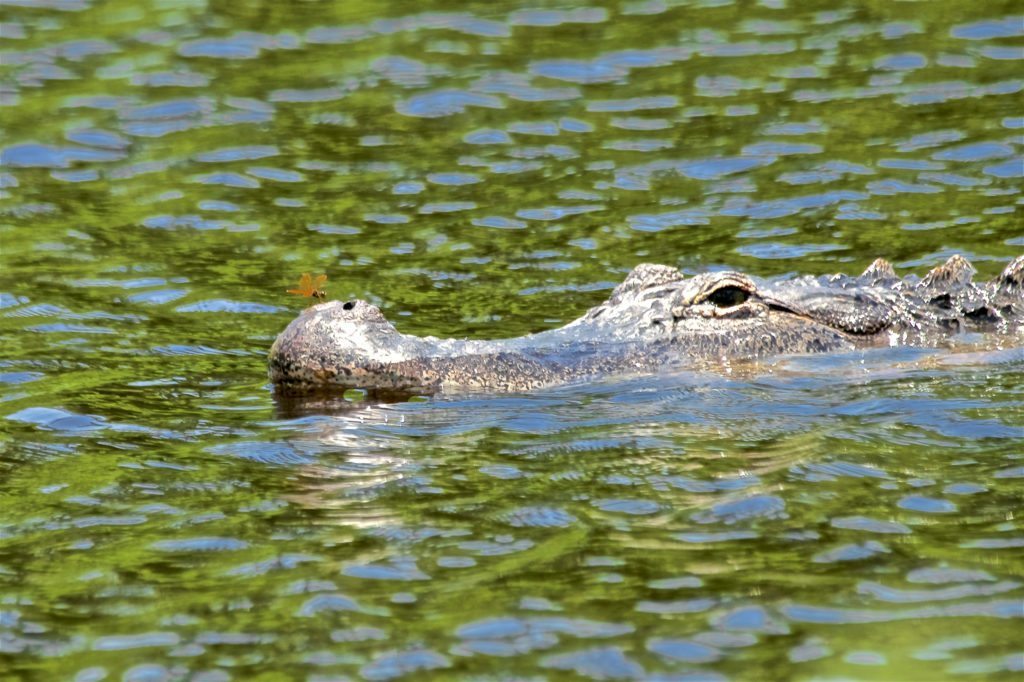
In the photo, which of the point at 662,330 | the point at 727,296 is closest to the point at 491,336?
the point at 662,330

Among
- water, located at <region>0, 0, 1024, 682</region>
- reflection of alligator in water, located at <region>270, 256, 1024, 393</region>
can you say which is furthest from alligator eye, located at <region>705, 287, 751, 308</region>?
water, located at <region>0, 0, 1024, 682</region>

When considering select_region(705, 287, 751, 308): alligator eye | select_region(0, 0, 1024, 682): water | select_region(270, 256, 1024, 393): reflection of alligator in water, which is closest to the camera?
select_region(0, 0, 1024, 682): water

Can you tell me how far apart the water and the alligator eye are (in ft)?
1.78

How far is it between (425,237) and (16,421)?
503cm

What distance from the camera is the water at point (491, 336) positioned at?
588 cm

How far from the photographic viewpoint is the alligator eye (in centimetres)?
1000

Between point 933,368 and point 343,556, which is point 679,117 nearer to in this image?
point 933,368

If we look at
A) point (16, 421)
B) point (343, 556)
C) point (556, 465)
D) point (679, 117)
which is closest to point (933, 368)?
point (556, 465)

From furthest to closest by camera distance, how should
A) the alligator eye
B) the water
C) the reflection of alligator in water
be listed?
the alligator eye
the reflection of alligator in water
the water

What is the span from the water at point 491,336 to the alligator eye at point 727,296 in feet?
1.78

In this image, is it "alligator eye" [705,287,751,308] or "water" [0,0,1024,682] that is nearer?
"water" [0,0,1024,682]

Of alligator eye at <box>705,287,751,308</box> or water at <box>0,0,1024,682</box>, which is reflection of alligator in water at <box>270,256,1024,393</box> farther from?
water at <box>0,0,1024,682</box>

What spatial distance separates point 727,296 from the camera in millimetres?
10031

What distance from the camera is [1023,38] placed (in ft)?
52.7
